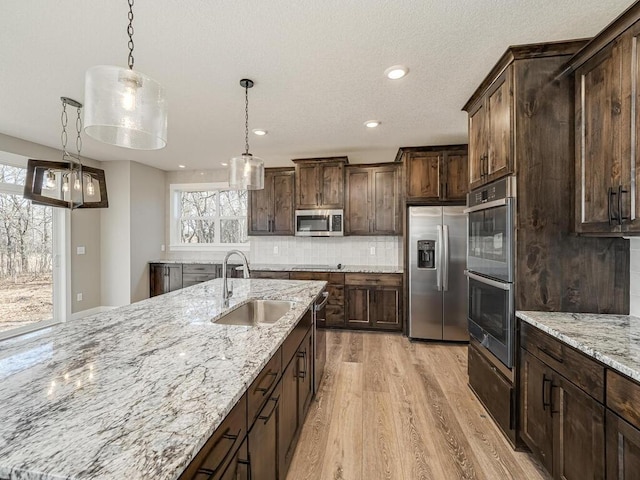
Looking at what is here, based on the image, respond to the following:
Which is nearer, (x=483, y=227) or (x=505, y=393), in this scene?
(x=505, y=393)

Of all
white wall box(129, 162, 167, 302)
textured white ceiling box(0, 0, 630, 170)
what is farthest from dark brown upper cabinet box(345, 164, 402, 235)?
white wall box(129, 162, 167, 302)

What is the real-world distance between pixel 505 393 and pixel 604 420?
81cm

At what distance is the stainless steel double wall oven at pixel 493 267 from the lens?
1.94 metres

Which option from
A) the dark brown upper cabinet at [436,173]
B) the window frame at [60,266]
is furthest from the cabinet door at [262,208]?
the window frame at [60,266]

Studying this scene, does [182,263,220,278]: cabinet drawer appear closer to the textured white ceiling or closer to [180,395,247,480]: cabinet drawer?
the textured white ceiling

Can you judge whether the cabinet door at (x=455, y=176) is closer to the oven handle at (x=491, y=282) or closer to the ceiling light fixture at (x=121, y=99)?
the oven handle at (x=491, y=282)

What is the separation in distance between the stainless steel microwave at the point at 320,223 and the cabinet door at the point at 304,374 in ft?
7.80

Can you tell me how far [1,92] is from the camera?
267 cm

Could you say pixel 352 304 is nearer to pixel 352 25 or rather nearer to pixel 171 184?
pixel 352 25

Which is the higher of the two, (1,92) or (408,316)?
(1,92)

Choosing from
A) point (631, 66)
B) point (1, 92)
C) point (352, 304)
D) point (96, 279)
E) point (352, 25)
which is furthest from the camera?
point (96, 279)

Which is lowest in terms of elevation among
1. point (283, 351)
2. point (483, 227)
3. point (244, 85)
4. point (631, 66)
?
point (283, 351)

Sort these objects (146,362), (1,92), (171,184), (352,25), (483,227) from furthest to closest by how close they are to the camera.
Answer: (171,184)
(1,92)
(483,227)
(352,25)
(146,362)

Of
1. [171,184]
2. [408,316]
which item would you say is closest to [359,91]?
[408,316]
